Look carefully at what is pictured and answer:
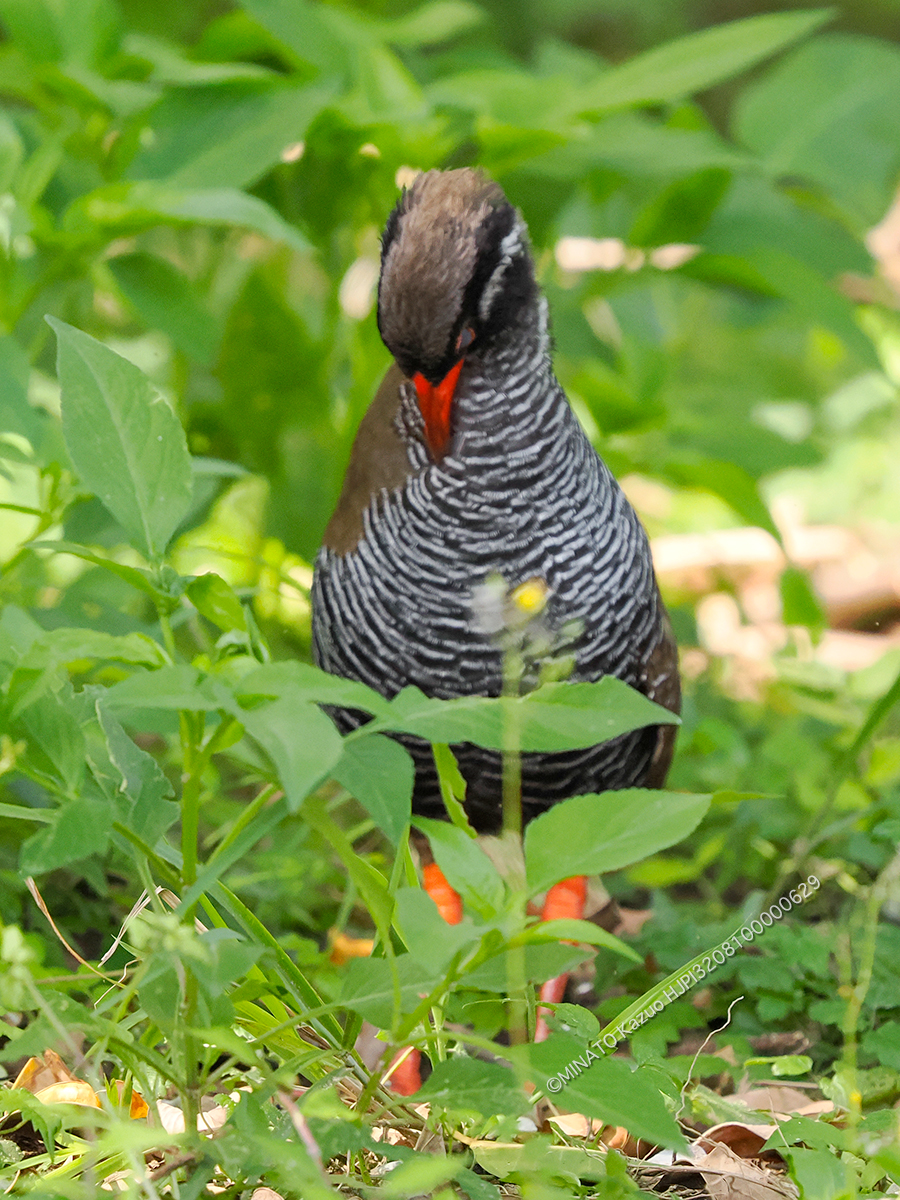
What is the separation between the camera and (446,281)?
86.1 inches

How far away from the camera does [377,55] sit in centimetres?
336

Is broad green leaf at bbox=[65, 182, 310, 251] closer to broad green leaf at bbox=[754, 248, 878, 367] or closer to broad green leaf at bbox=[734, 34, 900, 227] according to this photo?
broad green leaf at bbox=[754, 248, 878, 367]

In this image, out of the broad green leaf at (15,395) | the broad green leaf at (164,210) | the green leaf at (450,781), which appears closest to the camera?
the green leaf at (450,781)

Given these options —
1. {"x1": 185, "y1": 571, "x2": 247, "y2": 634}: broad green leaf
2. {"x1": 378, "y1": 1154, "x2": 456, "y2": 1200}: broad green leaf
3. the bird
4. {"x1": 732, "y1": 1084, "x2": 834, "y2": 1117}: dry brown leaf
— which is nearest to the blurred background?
{"x1": 732, "y1": 1084, "x2": 834, "y2": 1117}: dry brown leaf

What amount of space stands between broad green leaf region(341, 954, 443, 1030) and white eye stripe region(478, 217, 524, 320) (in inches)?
48.6

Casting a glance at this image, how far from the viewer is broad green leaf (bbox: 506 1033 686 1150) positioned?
4.67ft

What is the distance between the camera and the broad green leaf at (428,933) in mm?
1353

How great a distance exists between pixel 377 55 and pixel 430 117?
211 millimetres

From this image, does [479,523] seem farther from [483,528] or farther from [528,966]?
[528,966]

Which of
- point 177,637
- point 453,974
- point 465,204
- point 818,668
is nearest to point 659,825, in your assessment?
point 453,974

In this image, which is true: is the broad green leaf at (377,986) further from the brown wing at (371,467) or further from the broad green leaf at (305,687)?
the brown wing at (371,467)

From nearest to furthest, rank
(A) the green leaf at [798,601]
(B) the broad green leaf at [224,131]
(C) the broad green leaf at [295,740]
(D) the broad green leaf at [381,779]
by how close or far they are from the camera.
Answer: (C) the broad green leaf at [295,740] < (D) the broad green leaf at [381,779] < (B) the broad green leaf at [224,131] < (A) the green leaf at [798,601]

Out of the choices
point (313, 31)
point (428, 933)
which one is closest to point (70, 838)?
point (428, 933)

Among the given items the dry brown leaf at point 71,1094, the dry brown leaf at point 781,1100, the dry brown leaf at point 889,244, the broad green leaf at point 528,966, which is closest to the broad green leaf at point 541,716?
the broad green leaf at point 528,966
